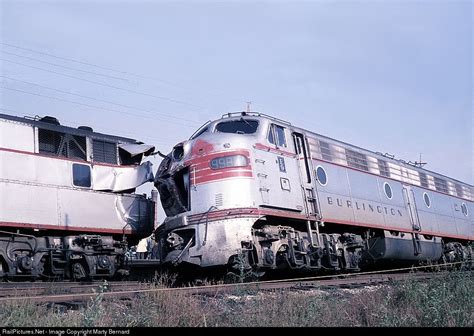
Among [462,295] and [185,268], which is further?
[185,268]

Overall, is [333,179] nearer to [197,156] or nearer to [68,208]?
[197,156]

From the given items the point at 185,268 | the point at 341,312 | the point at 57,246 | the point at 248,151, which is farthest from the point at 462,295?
the point at 57,246

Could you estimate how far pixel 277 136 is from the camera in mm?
11641

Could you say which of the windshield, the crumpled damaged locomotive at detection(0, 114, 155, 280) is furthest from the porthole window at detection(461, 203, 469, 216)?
the crumpled damaged locomotive at detection(0, 114, 155, 280)

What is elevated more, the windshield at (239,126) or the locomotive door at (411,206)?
the windshield at (239,126)

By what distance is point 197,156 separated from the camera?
10914 mm

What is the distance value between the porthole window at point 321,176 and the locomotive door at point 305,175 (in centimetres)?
35

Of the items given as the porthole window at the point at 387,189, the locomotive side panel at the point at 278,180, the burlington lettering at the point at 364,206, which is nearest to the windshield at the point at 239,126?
the locomotive side panel at the point at 278,180

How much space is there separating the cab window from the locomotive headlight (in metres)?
1.15

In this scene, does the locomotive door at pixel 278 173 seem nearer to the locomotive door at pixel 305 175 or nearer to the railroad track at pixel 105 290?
the locomotive door at pixel 305 175

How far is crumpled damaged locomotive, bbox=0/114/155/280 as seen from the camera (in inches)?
422

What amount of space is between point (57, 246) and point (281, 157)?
18.5 ft

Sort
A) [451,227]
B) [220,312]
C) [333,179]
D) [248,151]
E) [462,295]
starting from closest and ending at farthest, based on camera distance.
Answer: [220,312] → [462,295] → [248,151] → [333,179] → [451,227]

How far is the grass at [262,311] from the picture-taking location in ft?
16.8
